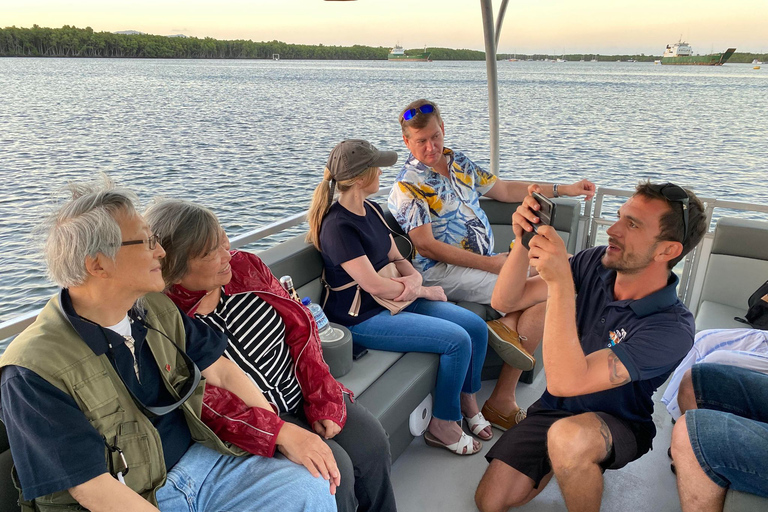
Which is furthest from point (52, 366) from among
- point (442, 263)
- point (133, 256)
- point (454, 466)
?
point (442, 263)

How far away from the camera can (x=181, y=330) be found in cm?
133

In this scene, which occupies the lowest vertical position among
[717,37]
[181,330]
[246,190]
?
[246,190]

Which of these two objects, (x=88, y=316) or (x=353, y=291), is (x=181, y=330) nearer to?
(x=88, y=316)

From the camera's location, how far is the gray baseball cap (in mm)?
2133

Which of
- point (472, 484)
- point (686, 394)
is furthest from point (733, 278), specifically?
point (472, 484)

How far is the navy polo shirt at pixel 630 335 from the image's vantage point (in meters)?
1.49

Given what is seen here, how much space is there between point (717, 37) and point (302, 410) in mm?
37933

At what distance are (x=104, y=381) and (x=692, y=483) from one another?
1.55 m

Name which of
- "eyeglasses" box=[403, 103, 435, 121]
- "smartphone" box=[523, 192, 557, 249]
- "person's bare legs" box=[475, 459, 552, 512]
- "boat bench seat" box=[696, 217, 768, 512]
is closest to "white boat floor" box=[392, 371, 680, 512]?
"person's bare legs" box=[475, 459, 552, 512]

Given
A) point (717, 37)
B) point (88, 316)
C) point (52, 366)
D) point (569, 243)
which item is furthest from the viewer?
point (717, 37)

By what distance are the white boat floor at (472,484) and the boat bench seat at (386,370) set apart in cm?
12

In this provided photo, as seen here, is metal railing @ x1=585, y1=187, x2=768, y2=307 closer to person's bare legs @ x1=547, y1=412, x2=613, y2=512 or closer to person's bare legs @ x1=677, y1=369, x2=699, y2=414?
person's bare legs @ x1=677, y1=369, x2=699, y2=414

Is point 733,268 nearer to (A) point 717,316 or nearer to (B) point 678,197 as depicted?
(A) point 717,316

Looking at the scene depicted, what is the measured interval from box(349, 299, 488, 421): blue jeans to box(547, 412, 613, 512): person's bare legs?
0.52 meters
